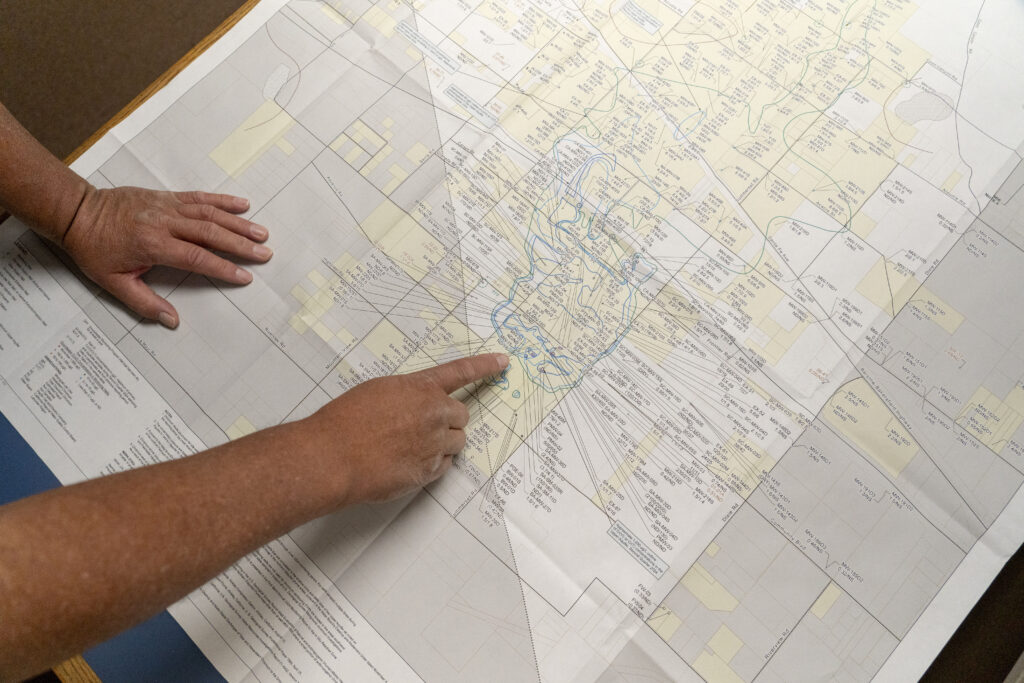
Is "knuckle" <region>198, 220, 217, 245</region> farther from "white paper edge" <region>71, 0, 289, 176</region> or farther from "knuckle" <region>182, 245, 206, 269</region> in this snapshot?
"white paper edge" <region>71, 0, 289, 176</region>

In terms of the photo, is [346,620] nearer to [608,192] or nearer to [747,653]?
[747,653]

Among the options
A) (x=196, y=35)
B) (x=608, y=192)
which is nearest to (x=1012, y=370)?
(x=608, y=192)

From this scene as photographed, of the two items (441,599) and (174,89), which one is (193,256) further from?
(441,599)

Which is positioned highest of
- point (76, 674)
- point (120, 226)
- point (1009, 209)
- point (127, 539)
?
point (1009, 209)

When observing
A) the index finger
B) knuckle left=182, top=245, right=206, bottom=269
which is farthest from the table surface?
the index finger

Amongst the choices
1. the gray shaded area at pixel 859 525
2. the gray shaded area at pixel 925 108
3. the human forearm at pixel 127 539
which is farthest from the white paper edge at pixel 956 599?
the human forearm at pixel 127 539

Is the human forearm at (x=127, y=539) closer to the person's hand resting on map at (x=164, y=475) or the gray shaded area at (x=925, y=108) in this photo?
the person's hand resting on map at (x=164, y=475)

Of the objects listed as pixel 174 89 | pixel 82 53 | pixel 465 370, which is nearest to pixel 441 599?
pixel 465 370
